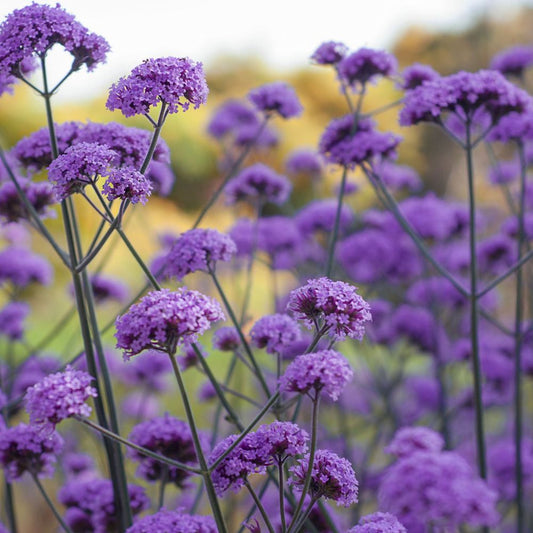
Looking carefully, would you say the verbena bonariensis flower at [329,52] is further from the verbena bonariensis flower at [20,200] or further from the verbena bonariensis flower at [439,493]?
the verbena bonariensis flower at [439,493]

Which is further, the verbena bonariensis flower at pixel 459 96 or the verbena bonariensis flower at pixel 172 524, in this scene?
the verbena bonariensis flower at pixel 459 96

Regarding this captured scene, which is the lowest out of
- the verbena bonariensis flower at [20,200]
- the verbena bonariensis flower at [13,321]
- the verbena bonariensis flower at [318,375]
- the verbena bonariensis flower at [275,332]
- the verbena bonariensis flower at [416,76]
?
the verbena bonariensis flower at [318,375]

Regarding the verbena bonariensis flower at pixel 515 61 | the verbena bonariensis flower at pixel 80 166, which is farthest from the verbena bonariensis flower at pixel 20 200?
the verbena bonariensis flower at pixel 515 61

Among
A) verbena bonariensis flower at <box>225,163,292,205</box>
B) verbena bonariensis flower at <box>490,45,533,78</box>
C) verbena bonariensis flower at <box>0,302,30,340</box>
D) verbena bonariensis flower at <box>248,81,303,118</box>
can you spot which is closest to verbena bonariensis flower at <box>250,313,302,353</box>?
verbena bonariensis flower at <box>248,81,303,118</box>

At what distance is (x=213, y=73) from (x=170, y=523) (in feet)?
42.7

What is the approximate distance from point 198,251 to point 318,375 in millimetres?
574

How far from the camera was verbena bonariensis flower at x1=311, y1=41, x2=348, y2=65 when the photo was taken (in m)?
2.01

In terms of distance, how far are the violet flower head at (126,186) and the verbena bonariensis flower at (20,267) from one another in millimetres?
1561

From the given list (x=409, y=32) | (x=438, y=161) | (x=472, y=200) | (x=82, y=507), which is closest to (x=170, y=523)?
(x=82, y=507)

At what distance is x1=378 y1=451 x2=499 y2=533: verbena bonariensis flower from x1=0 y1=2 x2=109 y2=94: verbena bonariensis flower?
1.02 metres

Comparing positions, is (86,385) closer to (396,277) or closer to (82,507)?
(82,507)

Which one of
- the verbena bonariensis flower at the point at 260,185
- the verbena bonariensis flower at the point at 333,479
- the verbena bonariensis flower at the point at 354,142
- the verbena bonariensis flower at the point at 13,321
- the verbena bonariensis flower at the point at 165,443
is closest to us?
the verbena bonariensis flower at the point at 333,479

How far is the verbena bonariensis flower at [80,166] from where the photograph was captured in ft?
→ 3.91

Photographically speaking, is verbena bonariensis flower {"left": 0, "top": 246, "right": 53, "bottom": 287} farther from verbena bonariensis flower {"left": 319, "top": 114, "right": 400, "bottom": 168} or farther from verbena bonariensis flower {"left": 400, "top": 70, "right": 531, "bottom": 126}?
verbena bonariensis flower {"left": 400, "top": 70, "right": 531, "bottom": 126}
